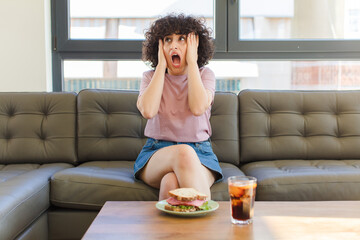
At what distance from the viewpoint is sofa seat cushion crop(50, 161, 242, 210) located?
189 centimetres

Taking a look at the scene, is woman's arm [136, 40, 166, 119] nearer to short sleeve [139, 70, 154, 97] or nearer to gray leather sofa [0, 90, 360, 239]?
short sleeve [139, 70, 154, 97]

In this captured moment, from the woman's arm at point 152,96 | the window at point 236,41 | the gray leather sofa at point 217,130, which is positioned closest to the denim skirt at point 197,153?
the woman's arm at point 152,96

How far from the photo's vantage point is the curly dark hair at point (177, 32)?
2043 millimetres

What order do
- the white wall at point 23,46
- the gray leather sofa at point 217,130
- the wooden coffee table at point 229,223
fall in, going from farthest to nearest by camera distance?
1. the white wall at point 23,46
2. the gray leather sofa at point 217,130
3. the wooden coffee table at point 229,223

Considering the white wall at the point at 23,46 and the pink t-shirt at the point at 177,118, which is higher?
the white wall at the point at 23,46

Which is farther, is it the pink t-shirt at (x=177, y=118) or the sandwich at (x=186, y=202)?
the pink t-shirt at (x=177, y=118)

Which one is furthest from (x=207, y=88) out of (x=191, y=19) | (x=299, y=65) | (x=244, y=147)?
(x=299, y=65)

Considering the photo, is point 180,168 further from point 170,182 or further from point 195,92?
point 195,92

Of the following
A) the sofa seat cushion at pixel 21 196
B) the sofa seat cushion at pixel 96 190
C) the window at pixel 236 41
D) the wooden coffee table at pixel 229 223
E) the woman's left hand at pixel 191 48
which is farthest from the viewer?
the window at pixel 236 41

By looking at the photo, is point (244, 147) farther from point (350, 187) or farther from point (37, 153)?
point (37, 153)

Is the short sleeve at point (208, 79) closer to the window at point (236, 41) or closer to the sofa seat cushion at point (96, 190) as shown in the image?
the sofa seat cushion at point (96, 190)

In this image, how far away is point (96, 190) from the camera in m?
1.92

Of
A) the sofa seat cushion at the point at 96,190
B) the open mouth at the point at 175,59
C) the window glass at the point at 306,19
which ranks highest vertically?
the window glass at the point at 306,19

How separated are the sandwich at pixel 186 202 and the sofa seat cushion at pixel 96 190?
1.79 feet
